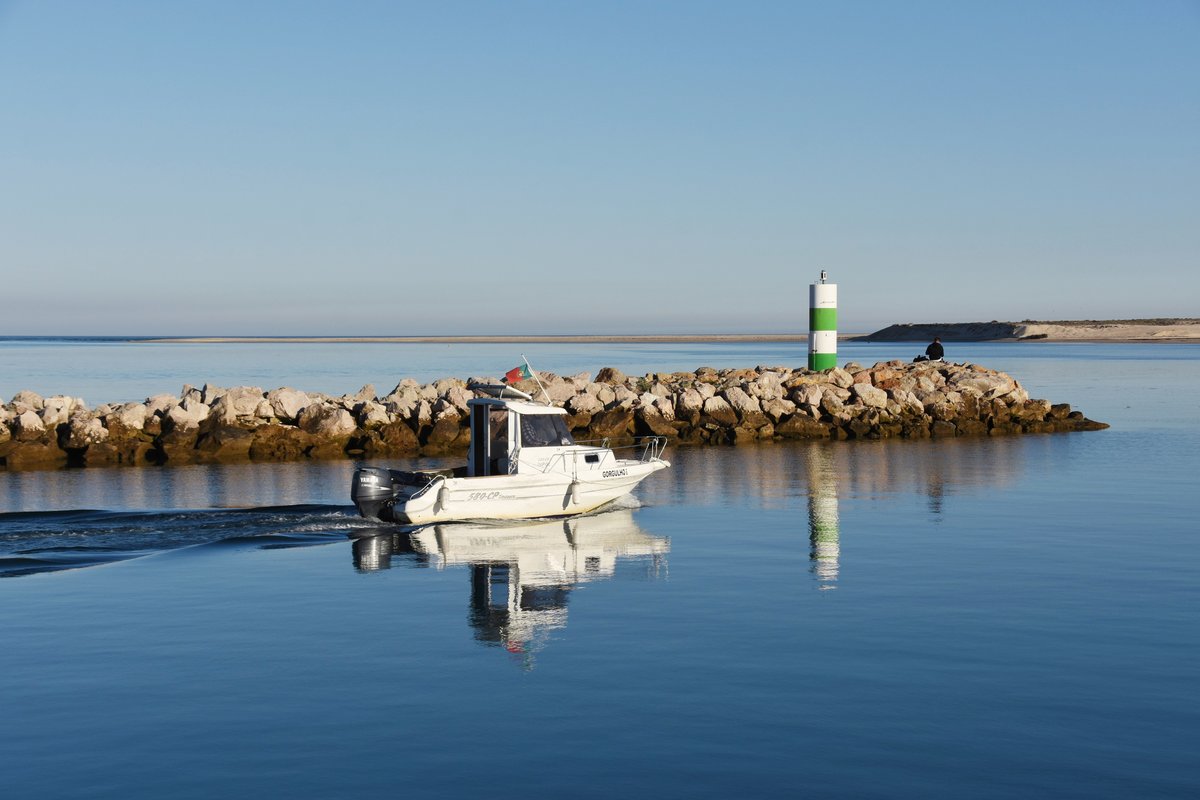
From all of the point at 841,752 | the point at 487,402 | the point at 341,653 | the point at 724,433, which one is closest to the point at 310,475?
the point at 487,402

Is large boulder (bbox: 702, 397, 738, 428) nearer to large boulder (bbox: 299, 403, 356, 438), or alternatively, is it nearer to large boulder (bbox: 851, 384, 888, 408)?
large boulder (bbox: 851, 384, 888, 408)

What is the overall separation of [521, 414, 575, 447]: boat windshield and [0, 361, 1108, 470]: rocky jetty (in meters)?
12.0

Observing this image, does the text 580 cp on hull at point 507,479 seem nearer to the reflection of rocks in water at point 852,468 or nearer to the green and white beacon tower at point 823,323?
the reflection of rocks in water at point 852,468

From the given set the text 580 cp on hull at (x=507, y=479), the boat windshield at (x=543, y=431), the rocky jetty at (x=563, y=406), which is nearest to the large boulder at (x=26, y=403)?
the rocky jetty at (x=563, y=406)

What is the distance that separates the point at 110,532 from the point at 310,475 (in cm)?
935

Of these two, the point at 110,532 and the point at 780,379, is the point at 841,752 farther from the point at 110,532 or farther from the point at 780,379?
the point at 780,379

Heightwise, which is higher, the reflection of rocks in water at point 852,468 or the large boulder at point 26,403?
the large boulder at point 26,403

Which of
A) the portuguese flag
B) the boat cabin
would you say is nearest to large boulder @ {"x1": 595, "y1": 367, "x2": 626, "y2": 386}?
the portuguese flag

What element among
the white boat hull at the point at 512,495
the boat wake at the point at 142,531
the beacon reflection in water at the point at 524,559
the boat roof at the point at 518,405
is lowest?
the beacon reflection in water at the point at 524,559

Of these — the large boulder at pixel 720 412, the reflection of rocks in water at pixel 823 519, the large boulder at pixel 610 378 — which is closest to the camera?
the reflection of rocks in water at pixel 823 519

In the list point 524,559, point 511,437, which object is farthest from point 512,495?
point 524,559

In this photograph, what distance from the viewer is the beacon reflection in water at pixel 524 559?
48.9ft

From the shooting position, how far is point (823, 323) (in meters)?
44.9

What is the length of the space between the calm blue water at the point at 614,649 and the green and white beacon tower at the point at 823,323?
19.0 m
